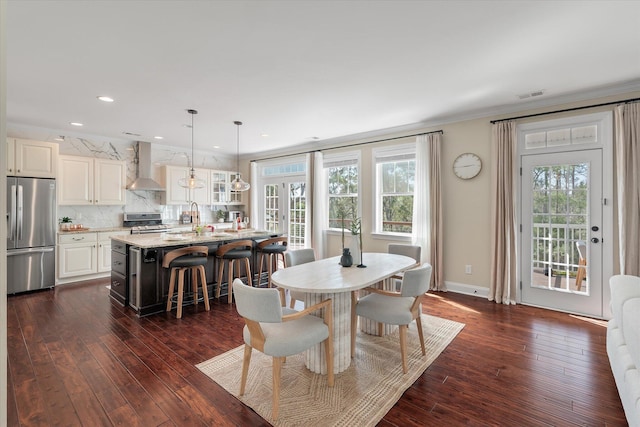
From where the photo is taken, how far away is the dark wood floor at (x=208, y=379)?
1938 millimetres

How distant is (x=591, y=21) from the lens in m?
2.16

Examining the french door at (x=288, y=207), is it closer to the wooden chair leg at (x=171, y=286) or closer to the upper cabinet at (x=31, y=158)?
the wooden chair leg at (x=171, y=286)

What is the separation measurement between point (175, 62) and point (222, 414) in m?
2.91

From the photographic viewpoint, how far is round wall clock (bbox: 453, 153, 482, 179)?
170 inches

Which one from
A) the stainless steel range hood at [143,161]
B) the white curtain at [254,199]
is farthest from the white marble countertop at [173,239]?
the white curtain at [254,199]

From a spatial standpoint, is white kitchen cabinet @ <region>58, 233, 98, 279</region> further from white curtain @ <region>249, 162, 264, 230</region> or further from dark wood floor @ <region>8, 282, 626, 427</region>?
white curtain @ <region>249, 162, 264, 230</region>

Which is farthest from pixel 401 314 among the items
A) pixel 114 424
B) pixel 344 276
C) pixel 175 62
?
pixel 175 62

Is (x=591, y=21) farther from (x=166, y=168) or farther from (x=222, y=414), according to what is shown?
(x=166, y=168)

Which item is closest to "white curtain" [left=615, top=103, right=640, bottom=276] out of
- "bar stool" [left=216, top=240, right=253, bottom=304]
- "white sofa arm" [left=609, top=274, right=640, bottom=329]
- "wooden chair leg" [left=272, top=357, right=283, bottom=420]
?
"white sofa arm" [left=609, top=274, right=640, bottom=329]

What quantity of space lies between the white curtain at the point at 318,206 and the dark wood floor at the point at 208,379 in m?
2.79

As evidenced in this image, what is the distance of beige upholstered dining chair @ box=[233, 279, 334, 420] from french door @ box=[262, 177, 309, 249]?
4119 mm

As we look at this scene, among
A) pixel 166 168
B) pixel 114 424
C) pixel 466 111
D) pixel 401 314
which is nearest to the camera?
pixel 114 424

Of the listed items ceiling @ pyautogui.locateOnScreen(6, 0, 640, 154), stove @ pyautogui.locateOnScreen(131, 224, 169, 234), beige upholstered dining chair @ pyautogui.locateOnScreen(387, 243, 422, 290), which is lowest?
beige upholstered dining chair @ pyautogui.locateOnScreen(387, 243, 422, 290)

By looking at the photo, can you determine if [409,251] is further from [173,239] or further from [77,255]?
[77,255]
